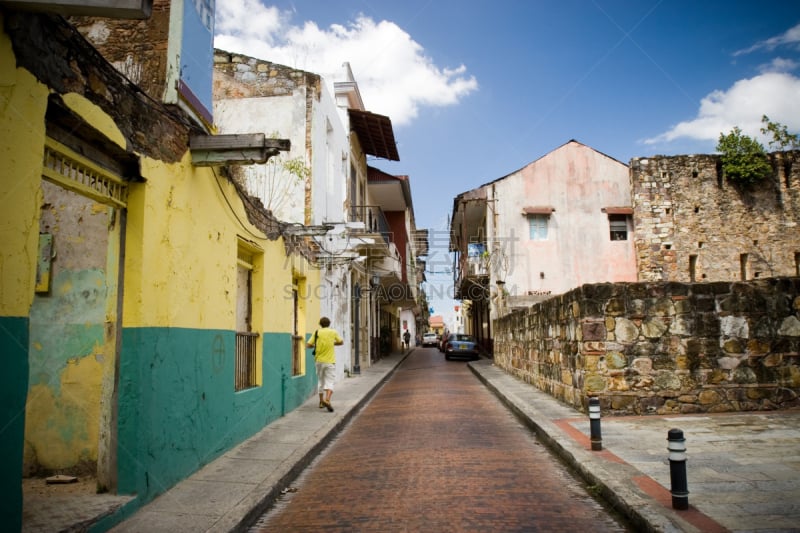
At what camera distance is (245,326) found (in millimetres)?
8711

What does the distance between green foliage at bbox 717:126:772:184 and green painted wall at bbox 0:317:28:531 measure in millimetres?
25866

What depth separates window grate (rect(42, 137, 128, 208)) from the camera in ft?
13.4

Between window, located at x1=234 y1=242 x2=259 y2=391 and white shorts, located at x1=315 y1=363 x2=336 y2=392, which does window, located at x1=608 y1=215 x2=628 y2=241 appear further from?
window, located at x1=234 y1=242 x2=259 y2=391

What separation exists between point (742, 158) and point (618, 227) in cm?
559

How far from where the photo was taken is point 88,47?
4.29 meters

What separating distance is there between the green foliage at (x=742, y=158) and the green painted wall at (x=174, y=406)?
22.7m

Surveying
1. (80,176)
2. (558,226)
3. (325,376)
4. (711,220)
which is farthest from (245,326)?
(711,220)

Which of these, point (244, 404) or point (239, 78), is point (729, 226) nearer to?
point (239, 78)

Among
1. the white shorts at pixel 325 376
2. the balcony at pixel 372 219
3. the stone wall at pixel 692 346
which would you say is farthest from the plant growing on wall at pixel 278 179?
the stone wall at pixel 692 346

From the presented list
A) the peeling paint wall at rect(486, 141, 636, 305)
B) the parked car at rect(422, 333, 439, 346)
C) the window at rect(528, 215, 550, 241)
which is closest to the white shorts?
the peeling paint wall at rect(486, 141, 636, 305)

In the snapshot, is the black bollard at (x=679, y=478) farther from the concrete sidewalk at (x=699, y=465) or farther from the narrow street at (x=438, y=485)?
the narrow street at (x=438, y=485)

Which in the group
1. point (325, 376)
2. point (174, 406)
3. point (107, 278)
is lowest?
point (325, 376)

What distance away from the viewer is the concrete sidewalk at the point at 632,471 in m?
4.33

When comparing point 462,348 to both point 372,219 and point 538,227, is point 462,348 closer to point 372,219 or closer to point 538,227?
point 538,227
